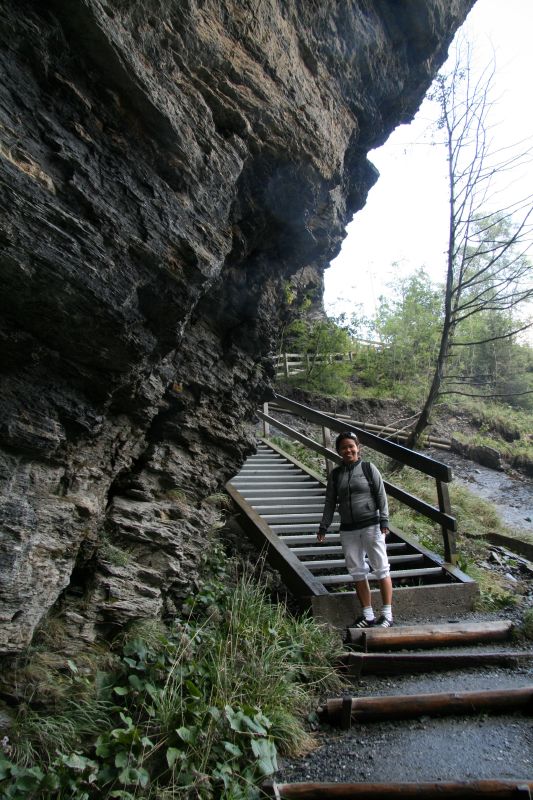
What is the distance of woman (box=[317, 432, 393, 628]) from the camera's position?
446 centimetres

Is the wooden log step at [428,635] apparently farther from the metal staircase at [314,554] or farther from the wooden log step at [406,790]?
the wooden log step at [406,790]

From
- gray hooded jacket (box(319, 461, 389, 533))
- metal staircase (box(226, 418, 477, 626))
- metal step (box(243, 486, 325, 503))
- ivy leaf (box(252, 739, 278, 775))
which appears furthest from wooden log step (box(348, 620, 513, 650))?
metal step (box(243, 486, 325, 503))

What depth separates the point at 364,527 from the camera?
4.59 metres

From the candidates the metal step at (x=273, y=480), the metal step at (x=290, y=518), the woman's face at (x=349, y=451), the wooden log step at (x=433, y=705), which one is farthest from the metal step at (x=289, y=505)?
the wooden log step at (x=433, y=705)

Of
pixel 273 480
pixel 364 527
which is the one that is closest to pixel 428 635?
pixel 364 527

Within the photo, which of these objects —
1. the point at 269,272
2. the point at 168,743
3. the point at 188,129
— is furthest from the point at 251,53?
the point at 168,743

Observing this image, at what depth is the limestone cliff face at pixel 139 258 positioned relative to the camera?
271 centimetres

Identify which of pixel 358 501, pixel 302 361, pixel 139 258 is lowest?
pixel 358 501

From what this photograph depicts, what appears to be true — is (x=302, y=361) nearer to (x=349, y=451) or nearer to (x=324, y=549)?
(x=324, y=549)

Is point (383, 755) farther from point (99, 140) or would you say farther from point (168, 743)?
point (99, 140)

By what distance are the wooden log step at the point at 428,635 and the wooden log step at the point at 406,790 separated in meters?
1.55

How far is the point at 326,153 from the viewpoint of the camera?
17.3ft

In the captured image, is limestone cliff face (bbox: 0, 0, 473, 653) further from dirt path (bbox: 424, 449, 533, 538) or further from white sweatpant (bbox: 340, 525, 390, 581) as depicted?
dirt path (bbox: 424, 449, 533, 538)

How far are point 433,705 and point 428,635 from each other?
99cm
